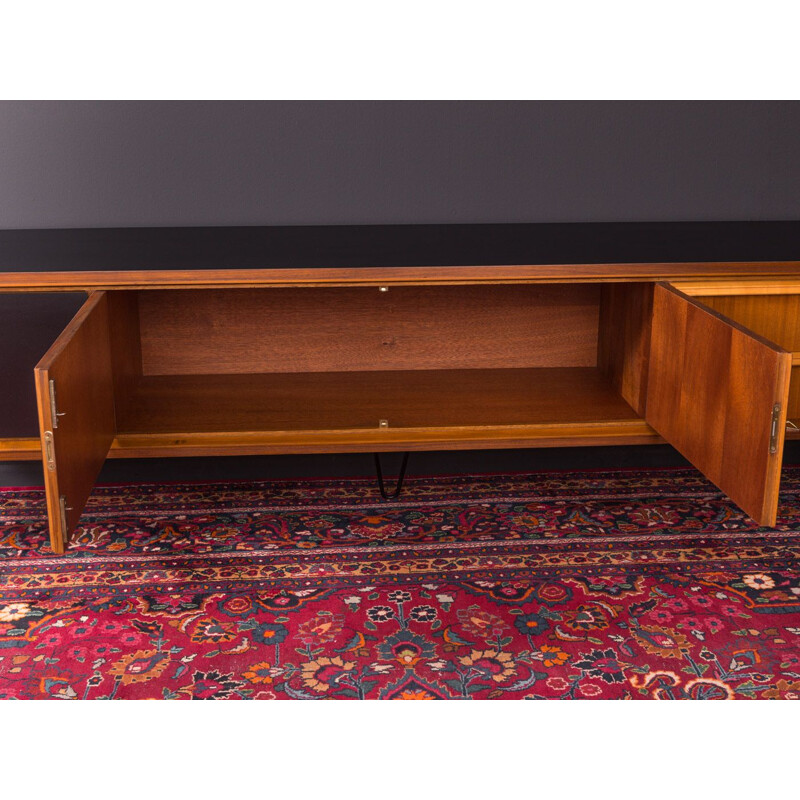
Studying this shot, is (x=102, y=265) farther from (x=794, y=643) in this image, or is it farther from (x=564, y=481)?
(x=794, y=643)

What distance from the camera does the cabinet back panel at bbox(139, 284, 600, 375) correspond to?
7.14ft

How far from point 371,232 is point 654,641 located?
3.50ft

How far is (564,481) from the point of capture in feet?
7.32

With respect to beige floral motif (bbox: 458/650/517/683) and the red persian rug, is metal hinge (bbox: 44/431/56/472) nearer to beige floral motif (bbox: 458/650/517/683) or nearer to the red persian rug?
the red persian rug

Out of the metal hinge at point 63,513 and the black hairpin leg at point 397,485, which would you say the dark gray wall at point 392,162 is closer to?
the black hairpin leg at point 397,485

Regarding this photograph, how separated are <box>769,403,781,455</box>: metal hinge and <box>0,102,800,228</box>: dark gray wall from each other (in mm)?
993

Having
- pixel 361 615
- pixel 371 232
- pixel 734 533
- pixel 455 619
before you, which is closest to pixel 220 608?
pixel 361 615

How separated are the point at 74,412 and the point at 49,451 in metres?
0.12

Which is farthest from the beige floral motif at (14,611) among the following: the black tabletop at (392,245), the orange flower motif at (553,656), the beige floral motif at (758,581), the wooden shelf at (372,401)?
the beige floral motif at (758,581)

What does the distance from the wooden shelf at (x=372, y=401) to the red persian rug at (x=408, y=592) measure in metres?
0.24

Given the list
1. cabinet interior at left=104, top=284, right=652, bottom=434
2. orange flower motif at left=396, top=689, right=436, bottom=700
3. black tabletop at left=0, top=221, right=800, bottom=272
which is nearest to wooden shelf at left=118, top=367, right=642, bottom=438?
cabinet interior at left=104, top=284, right=652, bottom=434

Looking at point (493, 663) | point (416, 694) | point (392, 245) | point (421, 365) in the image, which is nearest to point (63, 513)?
point (416, 694)

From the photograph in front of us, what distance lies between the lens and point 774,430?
1382 millimetres

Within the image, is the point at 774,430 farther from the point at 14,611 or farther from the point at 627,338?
the point at 14,611
